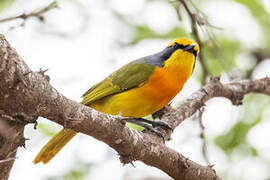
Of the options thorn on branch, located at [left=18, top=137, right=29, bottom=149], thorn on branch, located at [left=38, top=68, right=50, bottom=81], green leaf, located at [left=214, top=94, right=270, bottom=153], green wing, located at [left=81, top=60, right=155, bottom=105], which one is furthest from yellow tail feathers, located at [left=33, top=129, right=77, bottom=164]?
green leaf, located at [left=214, top=94, right=270, bottom=153]

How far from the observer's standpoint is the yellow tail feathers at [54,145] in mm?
4340

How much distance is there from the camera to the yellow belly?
4.29 meters

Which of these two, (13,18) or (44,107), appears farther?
(13,18)

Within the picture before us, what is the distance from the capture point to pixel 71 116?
2465 mm

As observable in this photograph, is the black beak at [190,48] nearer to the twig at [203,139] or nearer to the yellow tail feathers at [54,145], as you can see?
the twig at [203,139]

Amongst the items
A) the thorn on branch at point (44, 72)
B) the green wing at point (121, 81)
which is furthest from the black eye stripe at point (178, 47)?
the thorn on branch at point (44, 72)

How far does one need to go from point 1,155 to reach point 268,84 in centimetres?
391

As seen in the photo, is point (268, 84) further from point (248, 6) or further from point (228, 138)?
point (248, 6)

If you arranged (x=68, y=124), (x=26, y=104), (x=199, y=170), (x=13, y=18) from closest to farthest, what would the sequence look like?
(x=26, y=104), (x=68, y=124), (x=199, y=170), (x=13, y=18)

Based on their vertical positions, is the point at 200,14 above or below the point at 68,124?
below

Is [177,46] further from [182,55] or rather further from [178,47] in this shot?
[182,55]

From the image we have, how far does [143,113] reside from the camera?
4387 mm

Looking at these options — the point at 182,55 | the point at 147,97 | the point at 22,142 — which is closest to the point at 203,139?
the point at 147,97

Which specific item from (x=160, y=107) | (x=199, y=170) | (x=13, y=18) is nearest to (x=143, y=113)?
(x=160, y=107)
